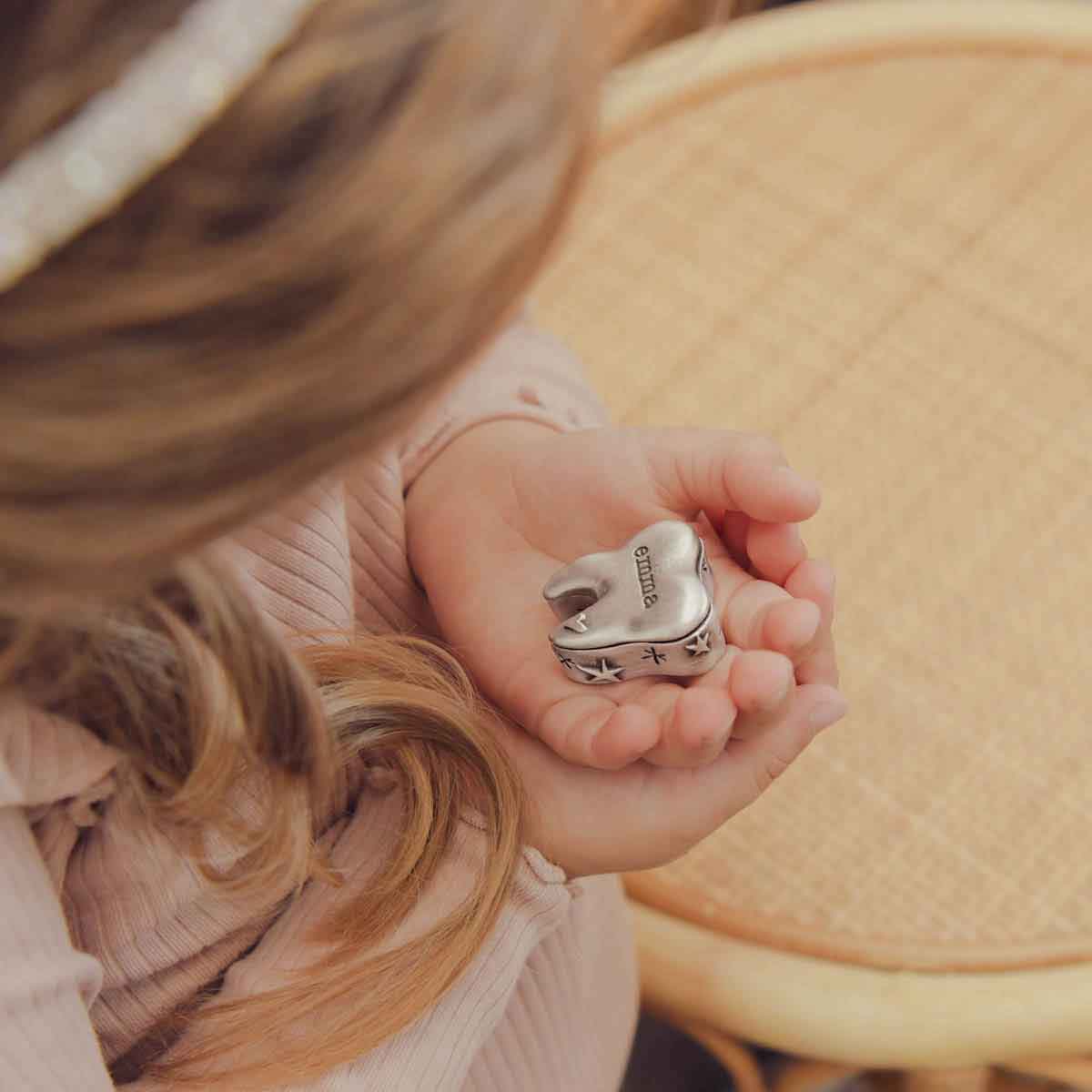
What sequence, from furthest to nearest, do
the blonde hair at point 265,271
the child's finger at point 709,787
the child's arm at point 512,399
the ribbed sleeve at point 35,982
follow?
the child's arm at point 512,399, the child's finger at point 709,787, the ribbed sleeve at point 35,982, the blonde hair at point 265,271

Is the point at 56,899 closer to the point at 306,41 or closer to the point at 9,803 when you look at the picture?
the point at 9,803

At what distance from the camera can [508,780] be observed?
0.45 meters

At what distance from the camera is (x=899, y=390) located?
2.37 feet

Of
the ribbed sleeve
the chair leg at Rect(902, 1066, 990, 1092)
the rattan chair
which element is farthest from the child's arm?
the chair leg at Rect(902, 1066, 990, 1092)

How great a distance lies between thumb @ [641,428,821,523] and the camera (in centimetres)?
46

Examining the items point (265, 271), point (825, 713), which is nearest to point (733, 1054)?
point (825, 713)

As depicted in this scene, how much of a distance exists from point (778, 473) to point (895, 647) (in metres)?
0.21

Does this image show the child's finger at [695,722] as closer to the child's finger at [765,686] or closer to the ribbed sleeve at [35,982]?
the child's finger at [765,686]

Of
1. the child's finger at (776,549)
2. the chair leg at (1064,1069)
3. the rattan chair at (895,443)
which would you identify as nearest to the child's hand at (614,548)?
the child's finger at (776,549)

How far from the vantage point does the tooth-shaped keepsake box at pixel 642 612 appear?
0.43 m

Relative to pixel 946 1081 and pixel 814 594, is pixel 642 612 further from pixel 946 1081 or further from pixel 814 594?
pixel 946 1081

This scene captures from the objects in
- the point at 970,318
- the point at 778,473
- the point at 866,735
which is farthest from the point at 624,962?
the point at 970,318

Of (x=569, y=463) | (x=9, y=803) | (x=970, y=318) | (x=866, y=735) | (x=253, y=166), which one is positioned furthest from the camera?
(x=970, y=318)

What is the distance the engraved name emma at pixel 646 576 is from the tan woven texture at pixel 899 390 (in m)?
0.13
